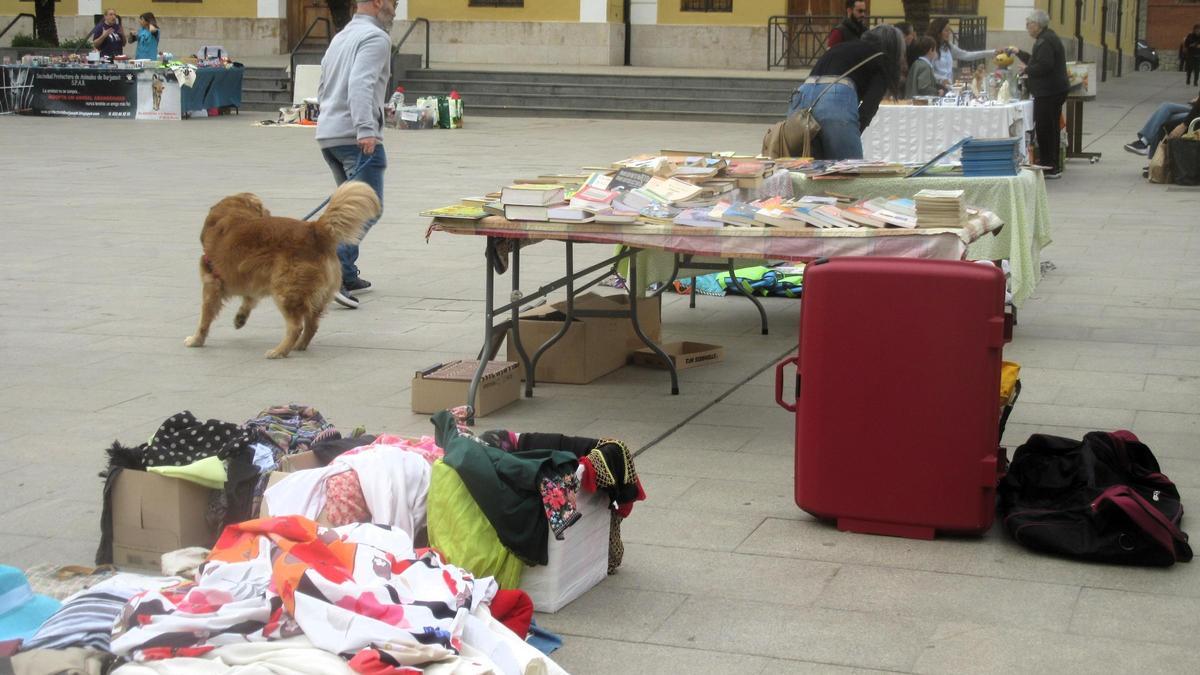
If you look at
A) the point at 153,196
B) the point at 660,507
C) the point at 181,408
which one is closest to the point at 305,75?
the point at 153,196

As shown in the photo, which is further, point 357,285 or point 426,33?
point 426,33

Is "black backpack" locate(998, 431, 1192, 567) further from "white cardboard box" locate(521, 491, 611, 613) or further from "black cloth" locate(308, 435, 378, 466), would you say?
"black cloth" locate(308, 435, 378, 466)

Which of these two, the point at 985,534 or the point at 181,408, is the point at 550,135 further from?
the point at 985,534

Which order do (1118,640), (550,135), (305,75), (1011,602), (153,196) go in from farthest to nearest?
(305,75) → (550,135) → (153,196) → (1011,602) → (1118,640)

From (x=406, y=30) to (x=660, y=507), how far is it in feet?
96.8

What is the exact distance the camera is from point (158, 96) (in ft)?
83.4

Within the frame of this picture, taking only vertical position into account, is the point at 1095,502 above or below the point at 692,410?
above

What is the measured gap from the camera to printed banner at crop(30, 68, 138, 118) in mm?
25453

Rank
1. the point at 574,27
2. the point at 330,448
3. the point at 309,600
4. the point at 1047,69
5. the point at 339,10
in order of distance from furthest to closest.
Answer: the point at 574,27 → the point at 339,10 → the point at 1047,69 → the point at 330,448 → the point at 309,600

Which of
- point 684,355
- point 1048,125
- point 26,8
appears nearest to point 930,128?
point 1048,125

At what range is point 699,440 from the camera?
6.19 metres

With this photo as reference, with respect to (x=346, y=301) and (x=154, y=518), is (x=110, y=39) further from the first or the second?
(x=154, y=518)

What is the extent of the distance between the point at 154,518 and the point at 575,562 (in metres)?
1.30

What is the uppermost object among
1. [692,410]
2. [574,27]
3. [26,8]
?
[26,8]
